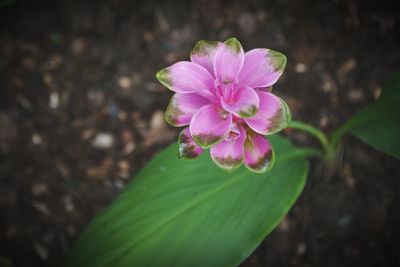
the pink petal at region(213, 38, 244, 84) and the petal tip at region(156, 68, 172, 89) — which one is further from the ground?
the petal tip at region(156, 68, 172, 89)

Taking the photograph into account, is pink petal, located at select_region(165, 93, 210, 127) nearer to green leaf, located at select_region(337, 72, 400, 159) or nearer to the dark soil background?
green leaf, located at select_region(337, 72, 400, 159)

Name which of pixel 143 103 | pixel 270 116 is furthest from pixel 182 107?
pixel 143 103

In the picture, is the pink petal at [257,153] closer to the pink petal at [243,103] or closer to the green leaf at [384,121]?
the pink petal at [243,103]

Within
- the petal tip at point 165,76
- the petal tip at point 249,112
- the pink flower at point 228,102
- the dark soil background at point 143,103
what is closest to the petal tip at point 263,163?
the pink flower at point 228,102

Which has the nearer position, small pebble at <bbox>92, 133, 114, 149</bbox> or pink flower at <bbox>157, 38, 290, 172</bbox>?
pink flower at <bbox>157, 38, 290, 172</bbox>

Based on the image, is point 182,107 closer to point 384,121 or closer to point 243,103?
point 243,103

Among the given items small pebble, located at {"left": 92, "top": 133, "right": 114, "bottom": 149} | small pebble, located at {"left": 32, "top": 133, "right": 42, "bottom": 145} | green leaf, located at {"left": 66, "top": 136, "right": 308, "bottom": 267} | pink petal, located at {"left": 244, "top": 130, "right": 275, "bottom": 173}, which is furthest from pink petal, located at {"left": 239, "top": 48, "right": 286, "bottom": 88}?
small pebble, located at {"left": 32, "top": 133, "right": 42, "bottom": 145}

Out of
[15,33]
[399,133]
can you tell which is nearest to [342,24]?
[399,133]
